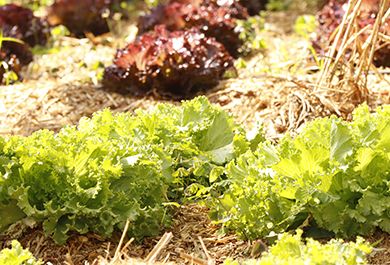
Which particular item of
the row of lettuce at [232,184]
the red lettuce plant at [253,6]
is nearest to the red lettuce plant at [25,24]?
the red lettuce plant at [253,6]

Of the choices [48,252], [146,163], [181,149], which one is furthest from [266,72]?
[48,252]

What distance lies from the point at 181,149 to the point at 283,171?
2.69 ft

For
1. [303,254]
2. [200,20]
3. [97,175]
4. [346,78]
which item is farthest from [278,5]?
[303,254]

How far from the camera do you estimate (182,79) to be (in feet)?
20.3

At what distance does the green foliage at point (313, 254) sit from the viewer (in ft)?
9.84

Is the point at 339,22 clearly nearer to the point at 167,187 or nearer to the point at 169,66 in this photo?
Result: the point at 169,66

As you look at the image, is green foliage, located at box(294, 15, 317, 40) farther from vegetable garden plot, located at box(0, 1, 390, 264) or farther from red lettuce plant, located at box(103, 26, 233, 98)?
vegetable garden plot, located at box(0, 1, 390, 264)

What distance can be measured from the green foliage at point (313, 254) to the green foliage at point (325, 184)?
1.72ft

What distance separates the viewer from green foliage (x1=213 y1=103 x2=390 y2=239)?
3.73 meters

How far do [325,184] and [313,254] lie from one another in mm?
761

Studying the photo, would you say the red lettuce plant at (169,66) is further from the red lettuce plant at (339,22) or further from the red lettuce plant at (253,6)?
the red lettuce plant at (253,6)

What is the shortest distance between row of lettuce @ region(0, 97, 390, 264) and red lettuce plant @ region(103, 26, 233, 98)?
2049 mm

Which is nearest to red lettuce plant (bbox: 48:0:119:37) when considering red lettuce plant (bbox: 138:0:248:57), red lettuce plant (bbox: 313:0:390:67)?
red lettuce plant (bbox: 138:0:248:57)

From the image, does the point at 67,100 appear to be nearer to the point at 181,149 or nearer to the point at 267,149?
the point at 181,149
